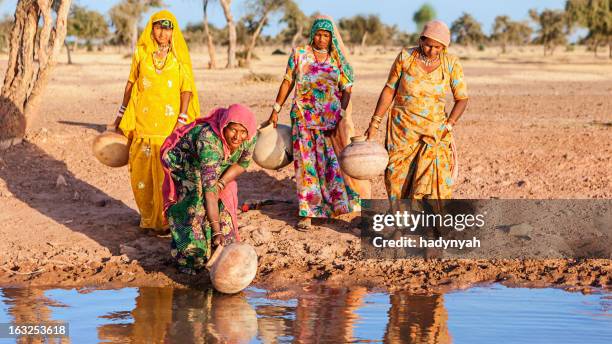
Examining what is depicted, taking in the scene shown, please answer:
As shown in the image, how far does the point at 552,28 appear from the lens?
5366 centimetres

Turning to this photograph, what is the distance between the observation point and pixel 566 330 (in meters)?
5.50

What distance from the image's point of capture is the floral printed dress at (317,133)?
7535 mm

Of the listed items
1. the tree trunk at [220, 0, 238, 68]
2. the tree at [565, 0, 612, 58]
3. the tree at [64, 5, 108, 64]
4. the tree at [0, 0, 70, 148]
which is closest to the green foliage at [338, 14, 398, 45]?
the tree at [64, 5, 108, 64]

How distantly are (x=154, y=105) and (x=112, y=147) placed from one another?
1.43 ft

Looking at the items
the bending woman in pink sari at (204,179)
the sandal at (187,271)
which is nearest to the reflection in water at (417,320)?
the bending woman in pink sari at (204,179)

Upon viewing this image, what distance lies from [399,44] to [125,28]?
23259mm

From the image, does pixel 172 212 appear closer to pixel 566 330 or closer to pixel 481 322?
pixel 481 322

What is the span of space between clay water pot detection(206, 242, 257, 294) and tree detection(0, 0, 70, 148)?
487 cm

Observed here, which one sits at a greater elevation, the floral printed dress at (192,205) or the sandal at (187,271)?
the floral printed dress at (192,205)

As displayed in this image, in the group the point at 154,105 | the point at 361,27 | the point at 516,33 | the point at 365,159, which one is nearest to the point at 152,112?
the point at 154,105

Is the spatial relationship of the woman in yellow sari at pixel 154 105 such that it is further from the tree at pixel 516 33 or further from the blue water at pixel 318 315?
the tree at pixel 516 33

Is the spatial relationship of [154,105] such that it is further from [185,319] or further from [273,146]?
[185,319]

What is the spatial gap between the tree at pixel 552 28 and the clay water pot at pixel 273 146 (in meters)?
47.1

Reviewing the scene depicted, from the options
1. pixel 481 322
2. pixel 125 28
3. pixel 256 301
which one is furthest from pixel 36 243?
pixel 125 28
